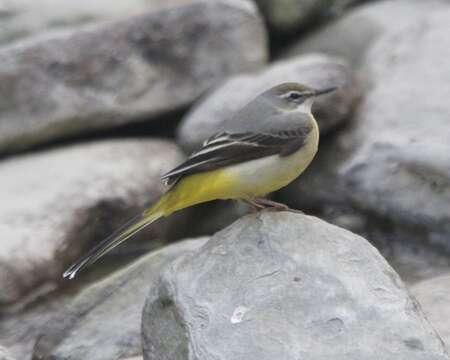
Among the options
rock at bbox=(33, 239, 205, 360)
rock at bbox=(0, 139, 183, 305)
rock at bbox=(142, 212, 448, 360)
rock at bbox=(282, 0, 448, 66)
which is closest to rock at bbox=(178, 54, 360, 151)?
rock at bbox=(0, 139, 183, 305)

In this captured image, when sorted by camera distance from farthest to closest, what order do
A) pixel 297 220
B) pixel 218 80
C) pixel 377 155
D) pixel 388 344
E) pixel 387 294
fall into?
pixel 218 80, pixel 377 155, pixel 297 220, pixel 387 294, pixel 388 344

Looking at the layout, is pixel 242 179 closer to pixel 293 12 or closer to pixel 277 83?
pixel 277 83

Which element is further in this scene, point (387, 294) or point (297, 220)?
point (297, 220)

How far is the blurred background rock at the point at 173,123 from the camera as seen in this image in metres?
8.14

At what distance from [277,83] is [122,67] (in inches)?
63.8

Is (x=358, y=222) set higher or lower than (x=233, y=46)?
lower

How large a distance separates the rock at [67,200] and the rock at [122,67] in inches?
11.8

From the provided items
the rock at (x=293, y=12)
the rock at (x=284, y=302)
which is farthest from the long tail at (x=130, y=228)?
the rock at (x=293, y=12)

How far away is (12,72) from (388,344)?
5501 mm

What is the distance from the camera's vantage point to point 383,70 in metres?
9.65

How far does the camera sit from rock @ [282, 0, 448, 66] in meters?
10.3

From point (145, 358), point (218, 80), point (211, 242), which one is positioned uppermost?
point (211, 242)

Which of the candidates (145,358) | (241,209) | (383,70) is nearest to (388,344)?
(145,358)

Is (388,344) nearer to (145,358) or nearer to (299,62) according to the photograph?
(145,358)
